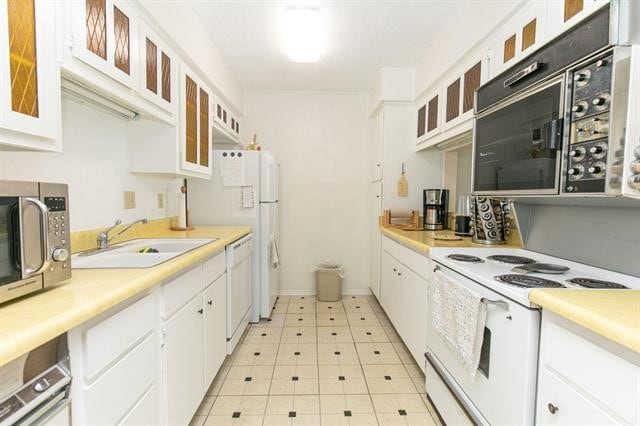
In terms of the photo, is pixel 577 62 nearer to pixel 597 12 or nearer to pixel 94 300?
pixel 597 12

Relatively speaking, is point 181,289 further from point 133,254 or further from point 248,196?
point 248,196

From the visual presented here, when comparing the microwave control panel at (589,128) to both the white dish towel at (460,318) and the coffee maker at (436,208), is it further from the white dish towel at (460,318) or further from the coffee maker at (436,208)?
the coffee maker at (436,208)

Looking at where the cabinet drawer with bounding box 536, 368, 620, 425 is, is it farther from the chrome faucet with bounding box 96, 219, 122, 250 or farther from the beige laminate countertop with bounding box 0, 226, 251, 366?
the chrome faucet with bounding box 96, 219, 122, 250

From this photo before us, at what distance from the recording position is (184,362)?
152 centimetres

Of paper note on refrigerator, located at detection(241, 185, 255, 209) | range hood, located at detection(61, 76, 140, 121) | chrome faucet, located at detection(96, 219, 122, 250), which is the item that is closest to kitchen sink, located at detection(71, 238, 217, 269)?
chrome faucet, located at detection(96, 219, 122, 250)

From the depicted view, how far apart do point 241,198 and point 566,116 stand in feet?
8.03

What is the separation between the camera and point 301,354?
246 centimetres

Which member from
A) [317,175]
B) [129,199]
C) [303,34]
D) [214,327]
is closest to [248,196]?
[129,199]

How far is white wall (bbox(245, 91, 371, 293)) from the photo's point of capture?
3.86m

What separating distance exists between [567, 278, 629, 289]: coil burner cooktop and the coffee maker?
5.42 feet

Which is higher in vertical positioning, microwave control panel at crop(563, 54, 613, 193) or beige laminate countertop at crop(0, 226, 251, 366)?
microwave control panel at crop(563, 54, 613, 193)

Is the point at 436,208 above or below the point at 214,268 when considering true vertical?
above

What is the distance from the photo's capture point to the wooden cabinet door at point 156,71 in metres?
1.62

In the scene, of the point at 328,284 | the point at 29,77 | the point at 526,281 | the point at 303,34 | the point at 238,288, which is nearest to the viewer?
the point at 29,77
